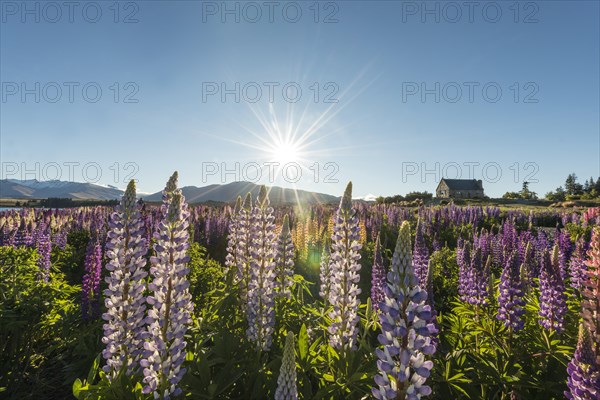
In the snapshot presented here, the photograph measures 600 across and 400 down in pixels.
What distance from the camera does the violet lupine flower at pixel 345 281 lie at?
12.6ft

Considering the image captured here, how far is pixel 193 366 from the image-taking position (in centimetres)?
369

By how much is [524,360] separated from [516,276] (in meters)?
1.20

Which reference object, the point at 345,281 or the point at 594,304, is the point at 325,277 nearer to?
the point at 345,281

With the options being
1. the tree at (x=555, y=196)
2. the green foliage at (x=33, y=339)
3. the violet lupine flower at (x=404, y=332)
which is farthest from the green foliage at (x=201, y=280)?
the tree at (x=555, y=196)

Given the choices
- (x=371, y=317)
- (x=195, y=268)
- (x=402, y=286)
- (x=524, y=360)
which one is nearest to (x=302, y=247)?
(x=195, y=268)

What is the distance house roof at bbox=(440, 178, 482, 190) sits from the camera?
101 m

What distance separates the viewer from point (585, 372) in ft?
8.39

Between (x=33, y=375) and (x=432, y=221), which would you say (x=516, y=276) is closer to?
(x=33, y=375)

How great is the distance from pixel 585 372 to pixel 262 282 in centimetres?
335

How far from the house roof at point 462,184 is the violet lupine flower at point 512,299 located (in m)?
104

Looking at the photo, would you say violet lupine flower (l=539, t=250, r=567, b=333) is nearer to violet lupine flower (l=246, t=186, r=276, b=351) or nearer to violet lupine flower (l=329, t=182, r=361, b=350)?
violet lupine flower (l=329, t=182, r=361, b=350)

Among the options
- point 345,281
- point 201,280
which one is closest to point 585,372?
point 345,281

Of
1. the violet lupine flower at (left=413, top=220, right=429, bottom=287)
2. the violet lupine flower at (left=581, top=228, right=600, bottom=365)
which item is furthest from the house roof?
the violet lupine flower at (left=581, top=228, right=600, bottom=365)

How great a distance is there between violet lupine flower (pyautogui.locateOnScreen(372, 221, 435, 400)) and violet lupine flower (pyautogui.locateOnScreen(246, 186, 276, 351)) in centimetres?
241
